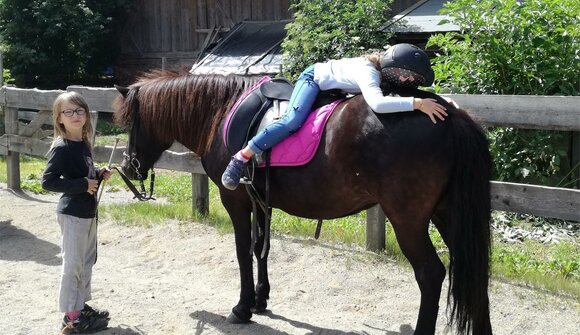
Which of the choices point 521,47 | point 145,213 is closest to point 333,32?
point 521,47

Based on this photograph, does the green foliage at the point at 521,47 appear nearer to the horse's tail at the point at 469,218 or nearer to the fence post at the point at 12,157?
the horse's tail at the point at 469,218

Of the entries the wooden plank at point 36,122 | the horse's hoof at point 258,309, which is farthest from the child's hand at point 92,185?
the wooden plank at point 36,122

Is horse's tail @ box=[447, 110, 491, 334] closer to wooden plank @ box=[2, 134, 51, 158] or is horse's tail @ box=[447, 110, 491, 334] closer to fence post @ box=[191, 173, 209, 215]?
fence post @ box=[191, 173, 209, 215]

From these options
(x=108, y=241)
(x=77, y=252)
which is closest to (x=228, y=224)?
(x=108, y=241)

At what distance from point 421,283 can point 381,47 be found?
6873 mm

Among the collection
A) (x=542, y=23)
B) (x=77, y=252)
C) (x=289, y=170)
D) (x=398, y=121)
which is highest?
(x=542, y=23)

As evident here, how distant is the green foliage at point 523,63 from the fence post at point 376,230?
4.70ft

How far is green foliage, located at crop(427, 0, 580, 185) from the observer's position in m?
6.21

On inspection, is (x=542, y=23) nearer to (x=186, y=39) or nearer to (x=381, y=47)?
(x=381, y=47)

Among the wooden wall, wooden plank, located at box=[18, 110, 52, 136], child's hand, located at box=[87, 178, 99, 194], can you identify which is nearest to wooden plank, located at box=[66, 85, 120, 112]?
wooden plank, located at box=[18, 110, 52, 136]

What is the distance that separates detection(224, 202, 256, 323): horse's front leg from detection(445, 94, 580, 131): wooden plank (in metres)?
1.82

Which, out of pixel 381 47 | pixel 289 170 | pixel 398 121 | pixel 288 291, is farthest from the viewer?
pixel 381 47

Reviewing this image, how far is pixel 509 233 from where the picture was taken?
6.31 meters

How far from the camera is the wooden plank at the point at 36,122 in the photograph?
8562 millimetres
